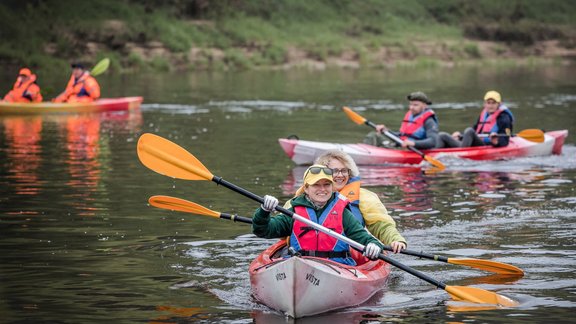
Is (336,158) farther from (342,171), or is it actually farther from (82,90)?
(82,90)

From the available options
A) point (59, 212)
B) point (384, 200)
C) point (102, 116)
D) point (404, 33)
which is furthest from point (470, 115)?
point (404, 33)

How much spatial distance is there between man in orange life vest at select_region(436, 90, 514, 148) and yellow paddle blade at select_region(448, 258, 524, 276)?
8689mm

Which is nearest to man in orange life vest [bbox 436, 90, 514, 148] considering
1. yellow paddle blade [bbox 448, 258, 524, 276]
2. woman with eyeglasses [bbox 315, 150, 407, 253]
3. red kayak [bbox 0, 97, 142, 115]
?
yellow paddle blade [bbox 448, 258, 524, 276]

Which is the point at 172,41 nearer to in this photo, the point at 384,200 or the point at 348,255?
the point at 384,200

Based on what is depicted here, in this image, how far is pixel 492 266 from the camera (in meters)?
10.2

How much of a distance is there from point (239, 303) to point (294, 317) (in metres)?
0.85

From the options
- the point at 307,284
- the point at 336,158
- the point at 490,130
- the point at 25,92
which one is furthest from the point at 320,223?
the point at 25,92

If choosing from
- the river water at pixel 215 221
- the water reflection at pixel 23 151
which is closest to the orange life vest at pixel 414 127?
the river water at pixel 215 221

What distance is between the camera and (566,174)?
17656 mm

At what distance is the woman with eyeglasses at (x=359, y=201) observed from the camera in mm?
9766

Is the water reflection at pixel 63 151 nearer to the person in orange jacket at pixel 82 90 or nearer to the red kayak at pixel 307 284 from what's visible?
the person in orange jacket at pixel 82 90

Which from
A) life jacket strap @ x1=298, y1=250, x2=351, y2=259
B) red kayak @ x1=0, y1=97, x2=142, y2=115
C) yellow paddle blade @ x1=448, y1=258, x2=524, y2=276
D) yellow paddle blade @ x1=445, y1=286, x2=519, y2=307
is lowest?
yellow paddle blade @ x1=445, y1=286, x2=519, y2=307

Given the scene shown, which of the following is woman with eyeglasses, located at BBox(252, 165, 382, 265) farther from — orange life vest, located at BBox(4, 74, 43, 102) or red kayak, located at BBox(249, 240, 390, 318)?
orange life vest, located at BBox(4, 74, 43, 102)

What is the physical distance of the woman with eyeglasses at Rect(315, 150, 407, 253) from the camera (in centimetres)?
977
